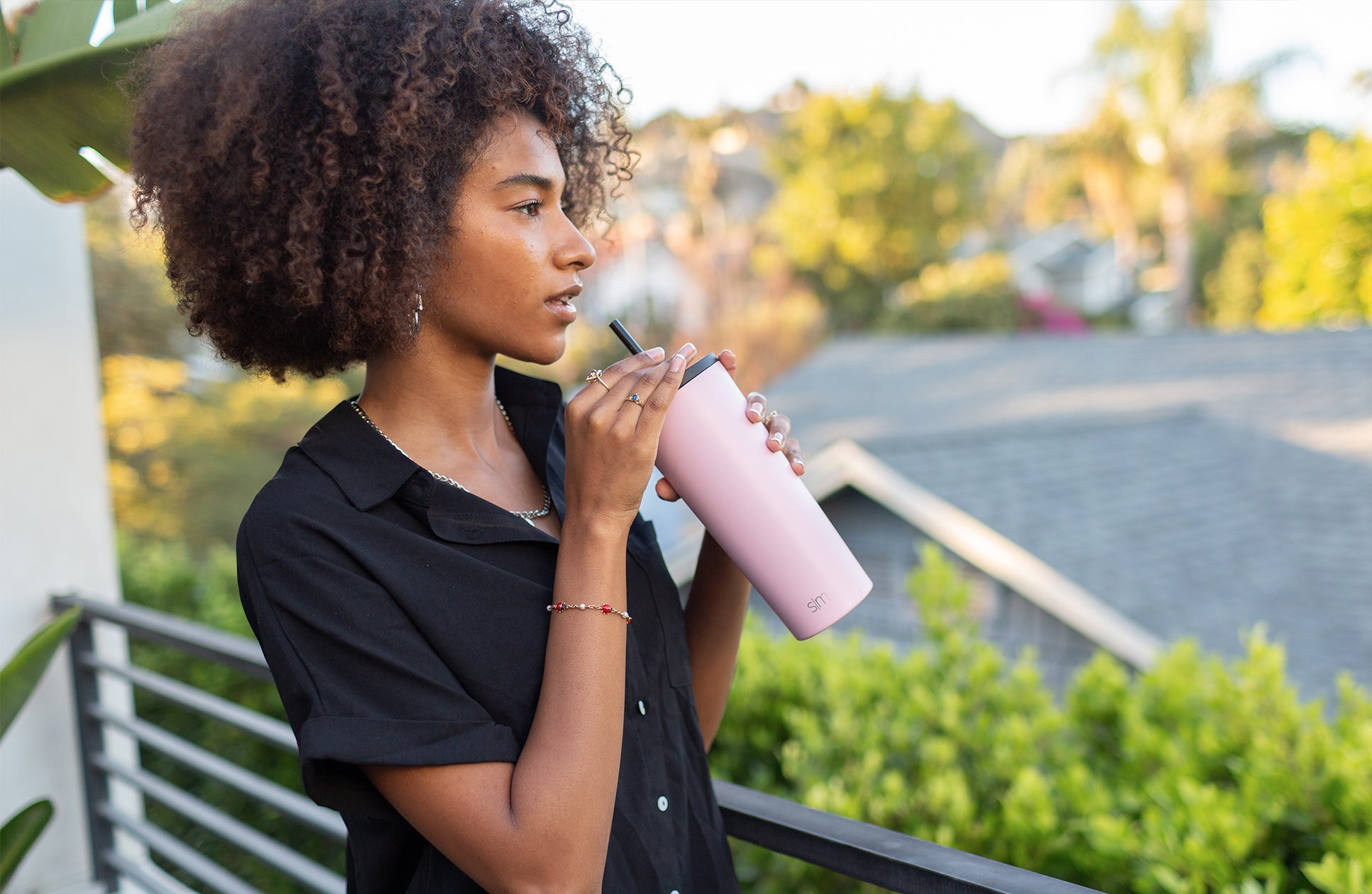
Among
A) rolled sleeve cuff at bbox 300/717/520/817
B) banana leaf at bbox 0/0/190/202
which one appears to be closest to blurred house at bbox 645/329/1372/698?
banana leaf at bbox 0/0/190/202

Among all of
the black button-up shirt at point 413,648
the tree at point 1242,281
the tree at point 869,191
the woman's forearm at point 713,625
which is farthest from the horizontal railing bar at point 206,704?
the tree at point 1242,281

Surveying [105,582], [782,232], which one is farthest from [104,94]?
[782,232]

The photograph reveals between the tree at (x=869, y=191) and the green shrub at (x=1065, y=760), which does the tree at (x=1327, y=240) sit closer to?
the green shrub at (x=1065, y=760)

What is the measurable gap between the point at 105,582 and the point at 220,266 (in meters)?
2.26

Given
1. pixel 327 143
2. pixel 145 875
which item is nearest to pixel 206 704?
pixel 145 875

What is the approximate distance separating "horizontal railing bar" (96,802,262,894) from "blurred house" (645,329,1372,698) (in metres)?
2.33

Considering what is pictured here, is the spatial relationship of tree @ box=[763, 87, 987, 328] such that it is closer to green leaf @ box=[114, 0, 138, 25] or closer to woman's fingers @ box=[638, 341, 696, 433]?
green leaf @ box=[114, 0, 138, 25]

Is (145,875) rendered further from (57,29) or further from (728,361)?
(728,361)

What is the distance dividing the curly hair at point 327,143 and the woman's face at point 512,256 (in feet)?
0.07

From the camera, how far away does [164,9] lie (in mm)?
1562

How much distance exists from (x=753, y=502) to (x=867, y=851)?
0.47 metres

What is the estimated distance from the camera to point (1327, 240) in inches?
507

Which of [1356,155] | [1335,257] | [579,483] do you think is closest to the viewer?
[579,483]

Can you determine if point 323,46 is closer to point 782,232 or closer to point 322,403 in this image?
point 322,403
